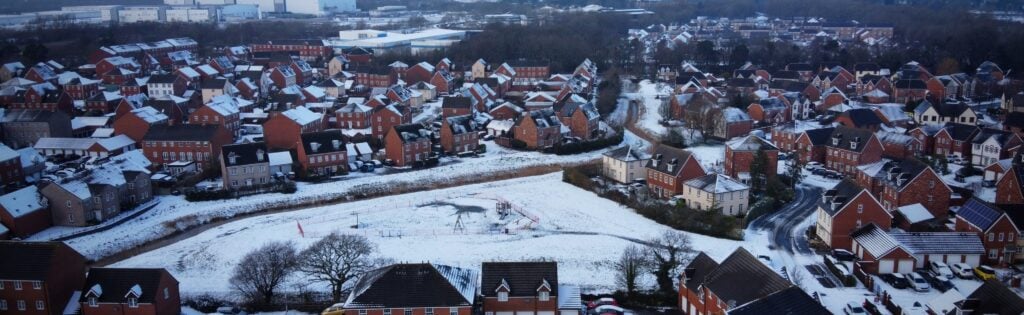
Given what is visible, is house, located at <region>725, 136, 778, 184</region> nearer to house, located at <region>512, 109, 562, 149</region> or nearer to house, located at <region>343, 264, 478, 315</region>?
house, located at <region>512, 109, 562, 149</region>

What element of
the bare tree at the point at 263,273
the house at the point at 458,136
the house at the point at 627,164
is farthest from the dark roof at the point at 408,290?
the house at the point at 458,136

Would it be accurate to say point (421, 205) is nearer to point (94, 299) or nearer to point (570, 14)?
point (94, 299)

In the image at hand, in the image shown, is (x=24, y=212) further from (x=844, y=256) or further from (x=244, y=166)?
(x=844, y=256)

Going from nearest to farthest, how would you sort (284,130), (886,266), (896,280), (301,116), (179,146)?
(896,280)
(886,266)
(179,146)
(284,130)
(301,116)

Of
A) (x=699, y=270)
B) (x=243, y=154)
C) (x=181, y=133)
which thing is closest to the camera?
(x=699, y=270)

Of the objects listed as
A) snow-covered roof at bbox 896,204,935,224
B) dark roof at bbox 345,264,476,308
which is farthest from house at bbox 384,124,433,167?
snow-covered roof at bbox 896,204,935,224

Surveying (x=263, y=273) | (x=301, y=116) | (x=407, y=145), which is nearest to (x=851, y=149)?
(x=407, y=145)
